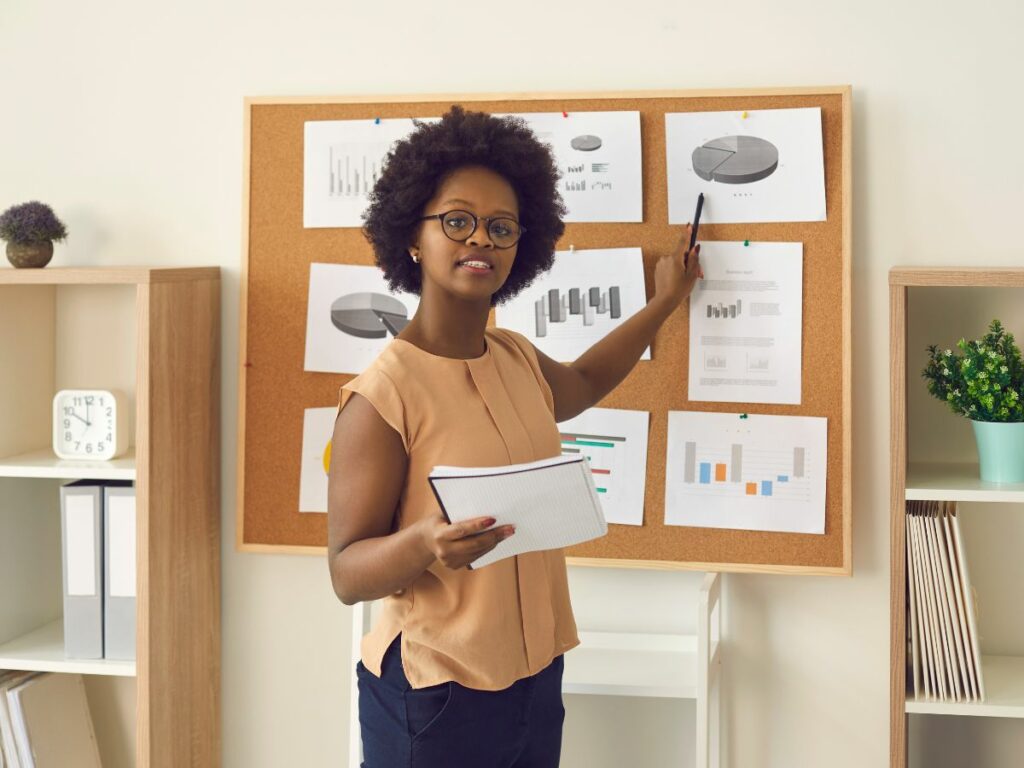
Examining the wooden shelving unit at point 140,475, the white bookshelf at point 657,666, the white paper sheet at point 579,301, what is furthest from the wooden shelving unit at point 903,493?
the wooden shelving unit at point 140,475

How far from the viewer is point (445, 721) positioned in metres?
1.48

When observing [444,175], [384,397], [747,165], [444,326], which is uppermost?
[747,165]

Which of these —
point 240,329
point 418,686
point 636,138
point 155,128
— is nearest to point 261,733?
point 240,329

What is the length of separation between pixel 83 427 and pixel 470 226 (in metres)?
1.14

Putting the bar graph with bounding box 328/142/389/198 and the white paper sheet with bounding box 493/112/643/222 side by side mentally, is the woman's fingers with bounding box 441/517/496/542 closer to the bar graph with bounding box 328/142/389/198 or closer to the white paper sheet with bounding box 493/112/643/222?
the white paper sheet with bounding box 493/112/643/222

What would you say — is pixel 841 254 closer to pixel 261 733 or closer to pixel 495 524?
pixel 495 524

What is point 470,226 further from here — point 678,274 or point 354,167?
point 354,167

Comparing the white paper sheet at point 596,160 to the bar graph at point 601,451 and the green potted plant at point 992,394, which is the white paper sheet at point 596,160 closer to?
the bar graph at point 601,451

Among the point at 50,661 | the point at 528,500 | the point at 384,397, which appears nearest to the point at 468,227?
the point at 384,397

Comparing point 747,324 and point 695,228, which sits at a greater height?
point 695,228

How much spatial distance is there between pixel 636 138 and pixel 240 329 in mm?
916

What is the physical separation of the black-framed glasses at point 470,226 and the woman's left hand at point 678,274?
0.57 meters

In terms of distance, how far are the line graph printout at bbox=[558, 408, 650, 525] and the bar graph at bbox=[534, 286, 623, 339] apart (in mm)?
192

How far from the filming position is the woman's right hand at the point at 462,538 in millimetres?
1266
